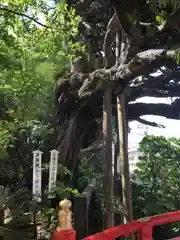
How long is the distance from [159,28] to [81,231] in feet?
10.7

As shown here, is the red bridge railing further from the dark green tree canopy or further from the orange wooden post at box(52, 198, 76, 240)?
the dark green tree canopy

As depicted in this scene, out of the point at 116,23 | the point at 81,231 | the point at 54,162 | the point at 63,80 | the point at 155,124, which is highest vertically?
the point at 116,23

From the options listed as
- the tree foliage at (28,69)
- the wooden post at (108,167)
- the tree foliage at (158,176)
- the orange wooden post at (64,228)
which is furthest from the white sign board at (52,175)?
the orange wooden post at (64,228)

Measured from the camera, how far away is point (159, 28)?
3.14 meters

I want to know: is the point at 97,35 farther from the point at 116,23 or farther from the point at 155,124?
the point at 155,124

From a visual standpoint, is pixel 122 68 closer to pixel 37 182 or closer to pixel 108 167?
pixel 108 167

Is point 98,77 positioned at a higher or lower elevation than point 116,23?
lower

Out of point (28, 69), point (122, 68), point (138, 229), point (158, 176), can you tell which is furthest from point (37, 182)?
point (158, 176)

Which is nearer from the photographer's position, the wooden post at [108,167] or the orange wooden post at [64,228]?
the orange wooden post at [64,228]

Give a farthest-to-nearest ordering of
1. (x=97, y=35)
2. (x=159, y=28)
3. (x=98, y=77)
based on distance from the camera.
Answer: (x=97, y=35)
(x=98, y=77)
(x=159, y=28)

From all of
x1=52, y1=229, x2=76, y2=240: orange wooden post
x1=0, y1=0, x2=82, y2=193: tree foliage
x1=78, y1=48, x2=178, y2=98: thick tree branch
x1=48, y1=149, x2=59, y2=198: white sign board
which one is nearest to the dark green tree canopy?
x1=78, y1=48, x2=178, y2=98: thick tree branch

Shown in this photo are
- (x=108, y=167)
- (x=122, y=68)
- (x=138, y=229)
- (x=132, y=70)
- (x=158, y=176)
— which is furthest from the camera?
(x=158, y=176)

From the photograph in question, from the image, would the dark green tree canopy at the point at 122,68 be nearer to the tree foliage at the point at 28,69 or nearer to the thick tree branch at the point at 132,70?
the thick tree branch at the point at 132,70

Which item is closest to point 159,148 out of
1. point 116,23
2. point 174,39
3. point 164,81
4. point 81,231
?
point 164,81
